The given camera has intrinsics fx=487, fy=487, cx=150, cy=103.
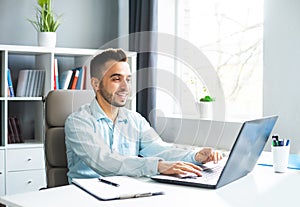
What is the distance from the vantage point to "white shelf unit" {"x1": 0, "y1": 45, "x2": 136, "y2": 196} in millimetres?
3307

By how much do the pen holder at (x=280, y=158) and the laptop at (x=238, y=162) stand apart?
0.06 m

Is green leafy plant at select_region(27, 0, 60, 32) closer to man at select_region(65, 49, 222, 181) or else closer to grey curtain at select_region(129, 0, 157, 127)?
grey curtain at select_region(129, 0, 157, 127)

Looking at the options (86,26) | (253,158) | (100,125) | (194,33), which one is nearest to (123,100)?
(100,125)

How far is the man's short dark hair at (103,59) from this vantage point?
1746 millimetres

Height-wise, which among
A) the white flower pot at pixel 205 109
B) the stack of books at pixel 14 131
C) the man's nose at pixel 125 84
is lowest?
the stack of books at pixel 14 131

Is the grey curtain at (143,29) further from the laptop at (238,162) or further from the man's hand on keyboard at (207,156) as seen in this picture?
the laptop at (238,162)

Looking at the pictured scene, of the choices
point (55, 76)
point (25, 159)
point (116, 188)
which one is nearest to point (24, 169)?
point (25, 159)

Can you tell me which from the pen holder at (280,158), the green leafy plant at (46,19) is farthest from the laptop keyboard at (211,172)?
the green leafy plant at (46,19)

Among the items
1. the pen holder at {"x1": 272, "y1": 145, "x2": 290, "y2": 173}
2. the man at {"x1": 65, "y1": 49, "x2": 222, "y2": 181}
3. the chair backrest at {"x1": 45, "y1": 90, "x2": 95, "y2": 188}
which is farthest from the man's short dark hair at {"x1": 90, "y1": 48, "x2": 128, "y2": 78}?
the pen holder at {"x1": 272, "y1": 145, "x2": 290, "y2": 173}

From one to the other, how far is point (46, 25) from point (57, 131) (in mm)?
1672

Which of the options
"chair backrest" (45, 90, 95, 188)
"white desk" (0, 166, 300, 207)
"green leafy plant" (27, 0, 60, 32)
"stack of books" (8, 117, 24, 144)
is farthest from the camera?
"green leafy plant" (27, 0, 60, 32)

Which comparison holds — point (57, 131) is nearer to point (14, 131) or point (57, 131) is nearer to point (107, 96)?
point (107, 96)

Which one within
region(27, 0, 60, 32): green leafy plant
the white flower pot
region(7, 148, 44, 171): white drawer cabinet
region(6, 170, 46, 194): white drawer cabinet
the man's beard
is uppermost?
region(27, 0, 60, 32): green leafy plant

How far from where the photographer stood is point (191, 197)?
1.37 m
